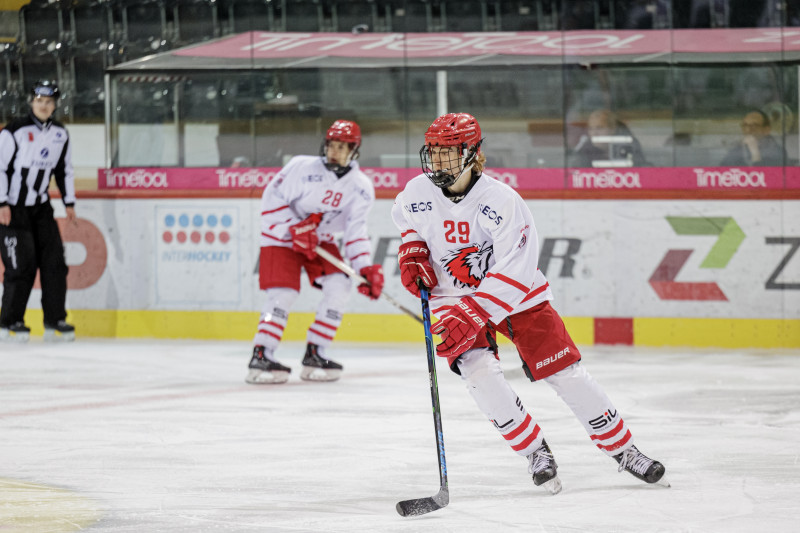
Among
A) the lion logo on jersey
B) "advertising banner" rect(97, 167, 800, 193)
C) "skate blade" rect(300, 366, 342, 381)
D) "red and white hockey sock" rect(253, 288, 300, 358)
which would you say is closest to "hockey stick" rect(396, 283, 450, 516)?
the lion logo on jersey

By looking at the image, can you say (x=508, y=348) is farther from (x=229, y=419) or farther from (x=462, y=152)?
(x=462, y=152)

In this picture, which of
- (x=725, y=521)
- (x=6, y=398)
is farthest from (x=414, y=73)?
(x=725, y=521)

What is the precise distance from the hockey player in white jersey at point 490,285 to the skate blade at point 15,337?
4.25 m

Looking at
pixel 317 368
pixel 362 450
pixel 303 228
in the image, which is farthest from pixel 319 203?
pixel 362 450

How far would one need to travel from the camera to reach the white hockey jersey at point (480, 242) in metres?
→ 3.10

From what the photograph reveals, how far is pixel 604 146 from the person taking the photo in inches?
280

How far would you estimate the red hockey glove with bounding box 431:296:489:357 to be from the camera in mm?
3023

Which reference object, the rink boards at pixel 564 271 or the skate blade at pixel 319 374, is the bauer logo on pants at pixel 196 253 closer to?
the rink boards at pixel 564 271

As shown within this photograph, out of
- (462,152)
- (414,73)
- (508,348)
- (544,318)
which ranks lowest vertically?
(508,348)

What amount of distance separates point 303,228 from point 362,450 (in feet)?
5.47

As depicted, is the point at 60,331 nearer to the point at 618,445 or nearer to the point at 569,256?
the point at 569,256

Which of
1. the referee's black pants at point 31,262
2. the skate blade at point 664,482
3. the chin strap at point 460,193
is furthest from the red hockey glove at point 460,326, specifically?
the referee's black pants at point 31,262

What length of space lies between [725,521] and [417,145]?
4.70m

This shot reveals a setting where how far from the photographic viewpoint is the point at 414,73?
24.3ft
